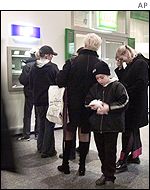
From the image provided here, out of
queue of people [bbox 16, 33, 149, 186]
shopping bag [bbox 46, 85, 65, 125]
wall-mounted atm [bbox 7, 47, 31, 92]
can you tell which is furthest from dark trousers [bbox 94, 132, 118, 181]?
wall-mounted atm [bbox 7, 47, 31, 92]

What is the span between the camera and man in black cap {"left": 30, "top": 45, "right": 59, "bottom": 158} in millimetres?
1161

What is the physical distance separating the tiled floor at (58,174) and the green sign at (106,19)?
21.1 inches

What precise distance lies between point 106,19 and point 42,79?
426 mm

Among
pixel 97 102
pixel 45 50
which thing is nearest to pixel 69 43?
pixel 45 50

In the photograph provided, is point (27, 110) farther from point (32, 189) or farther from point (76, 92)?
point (32, 189)

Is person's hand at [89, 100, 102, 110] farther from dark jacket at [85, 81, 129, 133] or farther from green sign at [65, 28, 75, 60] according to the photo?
green sign at [65, 28, 75, 60]

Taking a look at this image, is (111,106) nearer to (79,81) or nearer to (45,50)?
(79,81)

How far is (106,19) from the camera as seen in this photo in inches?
45.4

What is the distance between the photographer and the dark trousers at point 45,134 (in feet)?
4.13

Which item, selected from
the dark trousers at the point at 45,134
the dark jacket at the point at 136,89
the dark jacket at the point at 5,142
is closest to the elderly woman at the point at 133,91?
the dark jacket at the point at 136,89

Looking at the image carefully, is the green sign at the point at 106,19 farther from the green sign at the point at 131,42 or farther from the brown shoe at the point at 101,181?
the brown shoe at the point at 101,181

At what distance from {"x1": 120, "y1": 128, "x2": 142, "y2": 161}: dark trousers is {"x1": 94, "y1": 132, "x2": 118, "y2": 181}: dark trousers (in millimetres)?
93
